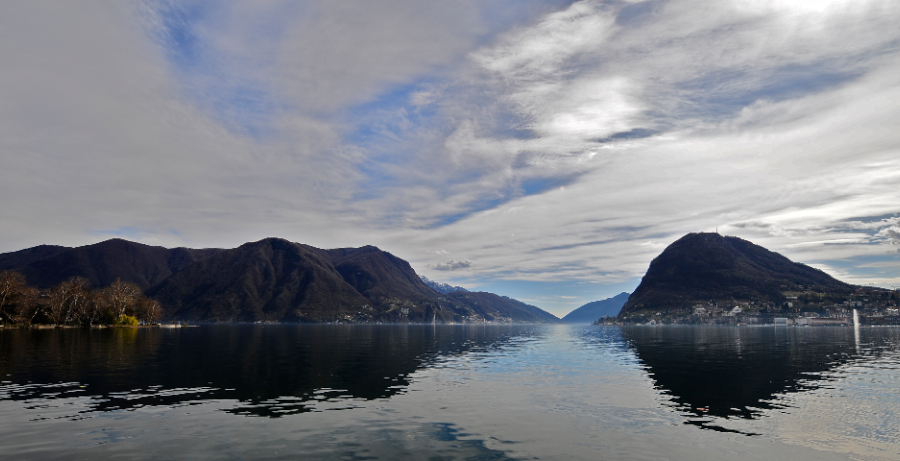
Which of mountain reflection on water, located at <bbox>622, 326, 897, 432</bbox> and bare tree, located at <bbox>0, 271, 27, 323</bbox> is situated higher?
bare tree, located at <bbox>0, 271, 27, 323</bbox>

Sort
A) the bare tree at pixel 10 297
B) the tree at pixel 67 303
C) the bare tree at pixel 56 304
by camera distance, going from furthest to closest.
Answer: the tree at pixel 67 303, the bare tree at pixel 56 304, the bare tree at pixel 10 297

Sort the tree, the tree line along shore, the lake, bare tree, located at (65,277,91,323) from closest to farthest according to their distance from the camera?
1. the lake
2. the tree line along shore
3. the tree
4. bare tree, located at (65,277,91,323)

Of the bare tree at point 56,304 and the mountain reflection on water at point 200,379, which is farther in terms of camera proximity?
the bare tree at point 56,304

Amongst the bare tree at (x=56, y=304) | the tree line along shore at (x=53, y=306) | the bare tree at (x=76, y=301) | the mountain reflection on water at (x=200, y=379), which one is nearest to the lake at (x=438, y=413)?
the mountain reflection on water at (x=200, y=379)

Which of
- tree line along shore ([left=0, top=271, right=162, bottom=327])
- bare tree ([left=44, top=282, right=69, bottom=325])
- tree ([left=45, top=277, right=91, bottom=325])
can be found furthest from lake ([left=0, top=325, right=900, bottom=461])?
tree ([left=45, top=277, right=91, bottom=325])

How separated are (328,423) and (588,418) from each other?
723 inches

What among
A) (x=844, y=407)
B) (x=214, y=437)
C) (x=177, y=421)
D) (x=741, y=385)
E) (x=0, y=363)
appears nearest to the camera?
(x=214, y=437)

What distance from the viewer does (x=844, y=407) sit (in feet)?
119

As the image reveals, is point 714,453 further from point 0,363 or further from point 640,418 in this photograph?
point 0,363

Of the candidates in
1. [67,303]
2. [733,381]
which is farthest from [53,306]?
[733,381]

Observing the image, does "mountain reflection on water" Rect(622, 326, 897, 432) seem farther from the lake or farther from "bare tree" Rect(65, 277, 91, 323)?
"bare tree" Rect(65, 277, 91, 323)

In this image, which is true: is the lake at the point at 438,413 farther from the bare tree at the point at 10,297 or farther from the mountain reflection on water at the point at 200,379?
the bare tree at the point at 10,297

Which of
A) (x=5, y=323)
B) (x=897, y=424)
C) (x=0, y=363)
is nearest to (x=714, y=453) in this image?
(x=897, y=424)

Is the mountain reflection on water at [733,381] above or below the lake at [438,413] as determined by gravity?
below
